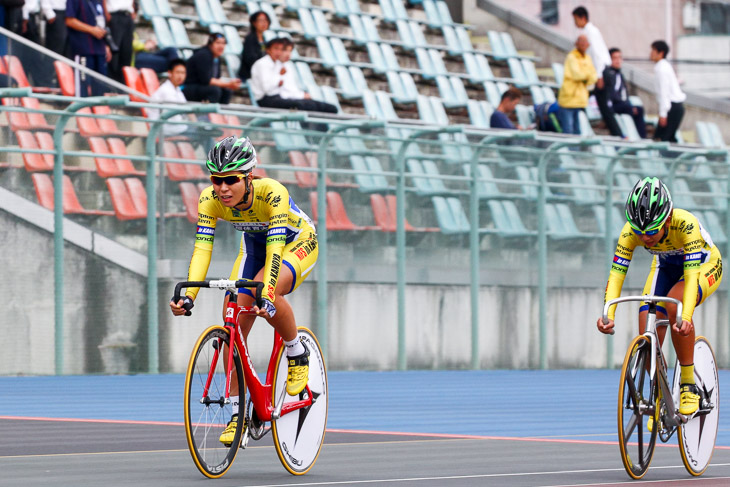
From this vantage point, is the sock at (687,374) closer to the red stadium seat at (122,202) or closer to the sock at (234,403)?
the sock at (234,403)

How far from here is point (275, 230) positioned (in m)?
7.36

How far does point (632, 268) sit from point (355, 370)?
4365 millimetres

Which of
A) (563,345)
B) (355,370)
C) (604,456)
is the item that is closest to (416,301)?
(355,370)

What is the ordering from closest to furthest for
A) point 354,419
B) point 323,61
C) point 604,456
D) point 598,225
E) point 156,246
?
point 604,456, point 354,419, point 156,246, point 598,225, point 323,61

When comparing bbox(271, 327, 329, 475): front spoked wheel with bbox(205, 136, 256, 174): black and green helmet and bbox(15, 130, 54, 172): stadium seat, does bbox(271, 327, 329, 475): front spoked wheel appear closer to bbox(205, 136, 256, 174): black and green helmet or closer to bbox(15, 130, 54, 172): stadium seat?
bbox(205, 136, 256, 174): black and green helmet

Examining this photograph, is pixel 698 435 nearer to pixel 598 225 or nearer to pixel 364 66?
pixel 598 225

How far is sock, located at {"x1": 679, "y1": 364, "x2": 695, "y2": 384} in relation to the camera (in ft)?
26.5

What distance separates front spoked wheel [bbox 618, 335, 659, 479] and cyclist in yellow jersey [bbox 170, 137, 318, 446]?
1.56m

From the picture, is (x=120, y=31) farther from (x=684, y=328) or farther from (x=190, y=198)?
(x=684, y=328)

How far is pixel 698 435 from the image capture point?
8.01 m

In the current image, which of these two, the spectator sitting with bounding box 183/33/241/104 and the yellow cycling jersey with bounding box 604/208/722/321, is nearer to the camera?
the yellow cycling jersey with bounding box 604/208/722/321

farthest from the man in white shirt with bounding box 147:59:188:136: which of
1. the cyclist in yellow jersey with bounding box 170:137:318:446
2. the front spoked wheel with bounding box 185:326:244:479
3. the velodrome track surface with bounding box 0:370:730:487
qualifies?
the front spoked wheel with bounding box 185:326:244:479

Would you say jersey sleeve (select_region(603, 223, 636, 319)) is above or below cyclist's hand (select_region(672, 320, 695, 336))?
above

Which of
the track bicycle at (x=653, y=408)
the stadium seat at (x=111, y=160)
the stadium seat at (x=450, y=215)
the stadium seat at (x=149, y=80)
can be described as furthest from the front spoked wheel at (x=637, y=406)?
the stadium seat at (x=149, y=80)
